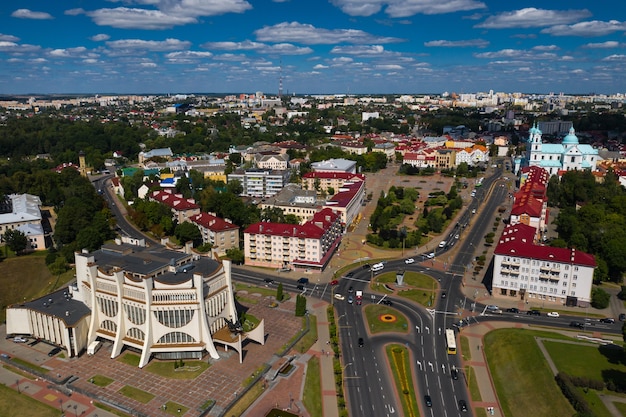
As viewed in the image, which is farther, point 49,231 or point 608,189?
point 608,189

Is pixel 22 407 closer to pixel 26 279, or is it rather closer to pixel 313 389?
pixel 313 389

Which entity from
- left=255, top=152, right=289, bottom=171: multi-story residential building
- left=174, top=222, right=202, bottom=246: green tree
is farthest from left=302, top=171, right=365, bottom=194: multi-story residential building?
left=174, top=222, right=202, bottom=246: green tree

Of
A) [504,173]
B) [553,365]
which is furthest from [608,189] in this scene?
[553,365]

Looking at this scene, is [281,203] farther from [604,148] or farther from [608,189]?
[604,148]

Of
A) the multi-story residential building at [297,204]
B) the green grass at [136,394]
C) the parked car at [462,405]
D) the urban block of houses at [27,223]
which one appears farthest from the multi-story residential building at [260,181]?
the parked car at [462,405]

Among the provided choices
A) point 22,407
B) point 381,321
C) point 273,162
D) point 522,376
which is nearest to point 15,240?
point 22,407

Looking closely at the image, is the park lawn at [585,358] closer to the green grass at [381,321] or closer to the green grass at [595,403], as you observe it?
the green grass at [595,403]
